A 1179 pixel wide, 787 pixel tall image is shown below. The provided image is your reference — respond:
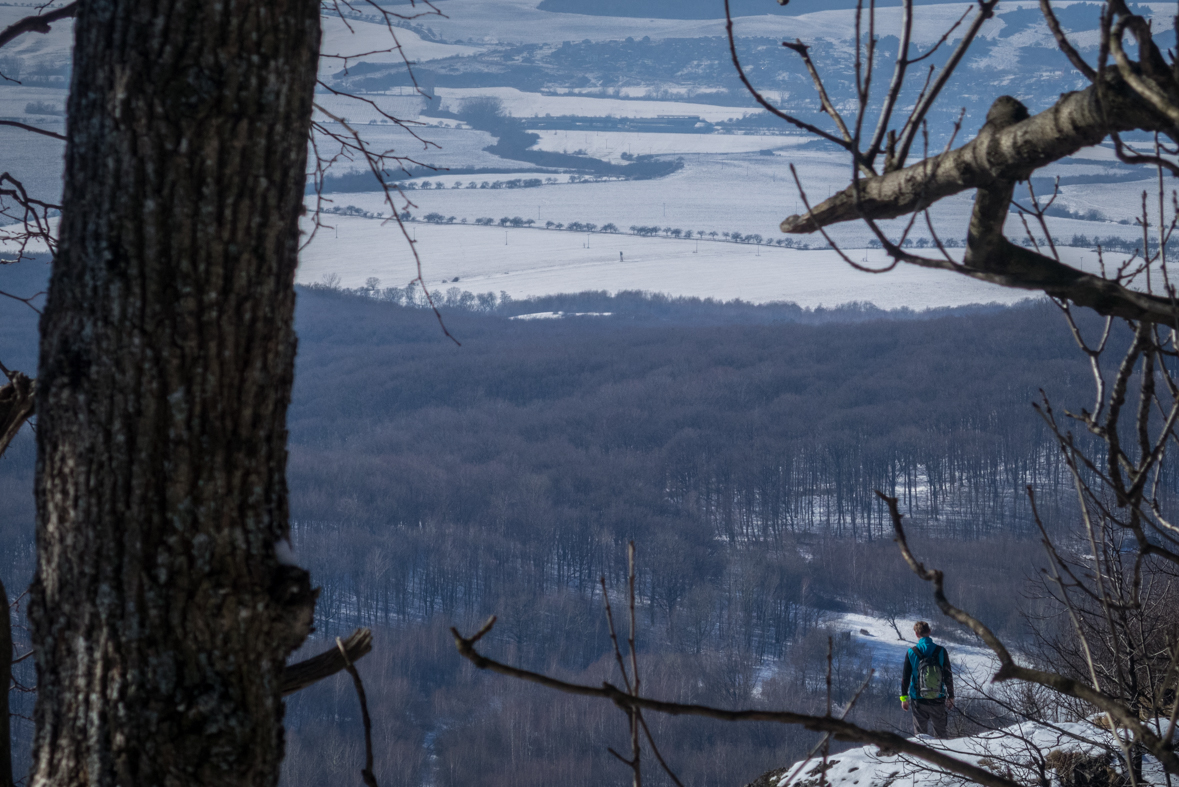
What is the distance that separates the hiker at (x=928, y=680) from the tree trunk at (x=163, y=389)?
707 cm

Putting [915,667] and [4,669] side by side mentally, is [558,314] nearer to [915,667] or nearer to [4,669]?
[915,667]

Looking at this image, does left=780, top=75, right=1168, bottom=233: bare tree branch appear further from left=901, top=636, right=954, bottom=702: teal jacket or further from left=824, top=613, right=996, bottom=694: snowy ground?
left=824, top=613, right=996, bottom=694: snowy ground

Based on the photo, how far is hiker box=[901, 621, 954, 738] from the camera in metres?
7.63

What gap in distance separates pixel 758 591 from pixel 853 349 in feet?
93.8

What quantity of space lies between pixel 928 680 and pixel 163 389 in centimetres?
768

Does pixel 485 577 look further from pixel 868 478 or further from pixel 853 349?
pixel 853 349

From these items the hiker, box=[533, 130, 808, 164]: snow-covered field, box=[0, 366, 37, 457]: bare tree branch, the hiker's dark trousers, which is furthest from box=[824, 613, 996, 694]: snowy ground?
box=[533, 130, 808, 164]: snow-covered field

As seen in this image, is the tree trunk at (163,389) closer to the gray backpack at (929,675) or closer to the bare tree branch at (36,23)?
the bare tree branch at (36,23)

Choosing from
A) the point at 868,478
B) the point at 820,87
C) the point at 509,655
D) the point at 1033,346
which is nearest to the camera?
the point at 820,87

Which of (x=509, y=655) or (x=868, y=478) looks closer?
(x=509, y=655)

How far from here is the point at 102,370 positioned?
1417 millimetres

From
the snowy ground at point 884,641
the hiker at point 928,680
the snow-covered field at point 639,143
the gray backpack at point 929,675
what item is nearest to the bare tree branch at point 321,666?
the hiker at point 928,680

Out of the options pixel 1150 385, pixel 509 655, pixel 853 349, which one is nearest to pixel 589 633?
pixel 509 655

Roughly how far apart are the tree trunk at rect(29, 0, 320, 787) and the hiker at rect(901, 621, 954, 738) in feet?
23.2
